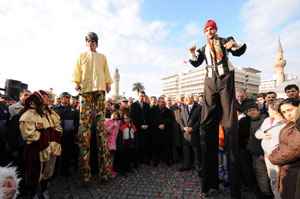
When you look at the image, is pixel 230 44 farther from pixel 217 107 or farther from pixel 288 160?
pixel 288 160

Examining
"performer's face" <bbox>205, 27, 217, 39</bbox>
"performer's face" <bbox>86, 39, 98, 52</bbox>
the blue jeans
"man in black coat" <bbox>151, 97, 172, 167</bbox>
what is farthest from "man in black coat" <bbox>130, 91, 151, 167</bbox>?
"performer's face" <bbox>205, 27, 217, 39</bbox>

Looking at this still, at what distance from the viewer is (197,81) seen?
3056 inches

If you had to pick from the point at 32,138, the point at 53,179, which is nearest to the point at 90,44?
the point at 32,138

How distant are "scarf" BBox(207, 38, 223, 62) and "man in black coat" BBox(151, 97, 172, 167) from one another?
2.75 metres

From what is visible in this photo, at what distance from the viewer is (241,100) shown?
432cm

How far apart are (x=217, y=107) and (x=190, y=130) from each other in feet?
5.27

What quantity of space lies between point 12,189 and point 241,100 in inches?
195

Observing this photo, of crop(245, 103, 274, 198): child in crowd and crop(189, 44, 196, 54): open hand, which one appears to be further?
crop(189, 44, 196, 54): open hand

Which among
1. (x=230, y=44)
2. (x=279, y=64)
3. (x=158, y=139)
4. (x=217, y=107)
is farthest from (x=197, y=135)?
(x=279, y=64)

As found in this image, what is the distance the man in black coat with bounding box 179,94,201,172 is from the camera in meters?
4.07

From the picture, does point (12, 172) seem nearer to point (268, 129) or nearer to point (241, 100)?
point (268, 129)

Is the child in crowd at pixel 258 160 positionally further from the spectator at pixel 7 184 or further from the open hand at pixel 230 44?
the spectator at pixel 7 184

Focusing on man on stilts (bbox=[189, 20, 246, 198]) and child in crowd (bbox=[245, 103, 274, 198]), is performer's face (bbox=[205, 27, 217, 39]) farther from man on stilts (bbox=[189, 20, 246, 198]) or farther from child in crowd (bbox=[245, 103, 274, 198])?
child in crowd (bbox=[245, 103, 274, 198])

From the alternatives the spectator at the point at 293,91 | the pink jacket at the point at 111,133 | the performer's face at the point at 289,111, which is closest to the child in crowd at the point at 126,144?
the pink jacket at the point at 111,133
